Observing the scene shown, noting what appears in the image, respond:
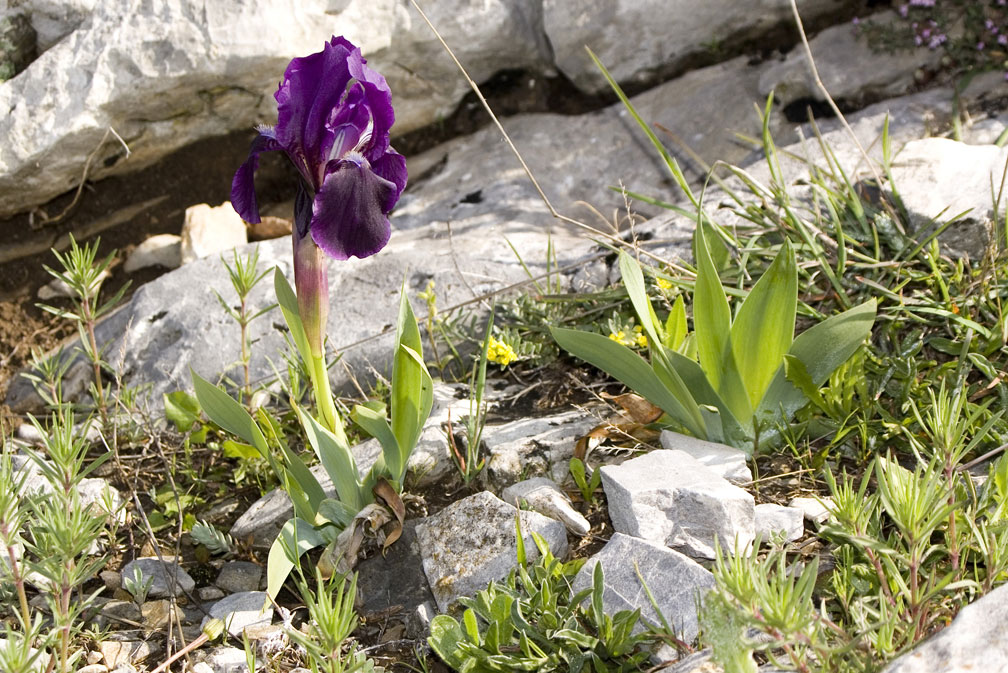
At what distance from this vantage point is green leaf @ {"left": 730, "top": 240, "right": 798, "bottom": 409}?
2.04 meters

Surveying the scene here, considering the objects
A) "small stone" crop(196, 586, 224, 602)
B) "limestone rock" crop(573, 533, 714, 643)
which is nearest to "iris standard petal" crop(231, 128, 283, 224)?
"small stone" crop(196, 586, 224, 602)

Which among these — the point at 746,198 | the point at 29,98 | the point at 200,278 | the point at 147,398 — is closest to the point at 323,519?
the point at 147,398

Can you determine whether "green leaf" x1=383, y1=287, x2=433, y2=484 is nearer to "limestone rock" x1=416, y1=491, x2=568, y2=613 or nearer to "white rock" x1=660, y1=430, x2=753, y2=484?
"limestone rock" x1=416, y1=491, x2=568, y2=613

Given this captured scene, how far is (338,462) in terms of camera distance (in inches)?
81.4

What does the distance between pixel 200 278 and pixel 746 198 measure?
193cm

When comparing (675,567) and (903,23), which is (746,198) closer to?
(903,23)

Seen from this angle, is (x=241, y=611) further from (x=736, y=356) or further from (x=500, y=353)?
(x=736, y=356)

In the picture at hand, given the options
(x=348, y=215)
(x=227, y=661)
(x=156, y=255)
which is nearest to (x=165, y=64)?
(x=156, y=255)

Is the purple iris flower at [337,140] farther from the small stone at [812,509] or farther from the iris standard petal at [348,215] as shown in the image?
the small stone at [812,509]

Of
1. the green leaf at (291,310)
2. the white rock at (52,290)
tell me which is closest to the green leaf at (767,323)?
the green leaf at (291,310)

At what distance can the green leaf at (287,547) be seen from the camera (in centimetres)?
188

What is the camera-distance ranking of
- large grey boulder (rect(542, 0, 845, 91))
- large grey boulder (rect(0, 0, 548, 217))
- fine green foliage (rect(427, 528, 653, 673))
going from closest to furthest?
fine green foliage (rect(427, 528, 653, 673))
large grey boulder (rect(0, 0, 548, 217))
large grey boulder (rect(542, 0, 845, 91))

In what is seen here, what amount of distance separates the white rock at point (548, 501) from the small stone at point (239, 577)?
0.64 metres

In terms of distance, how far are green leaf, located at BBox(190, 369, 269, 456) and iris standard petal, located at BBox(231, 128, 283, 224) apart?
389 mm
